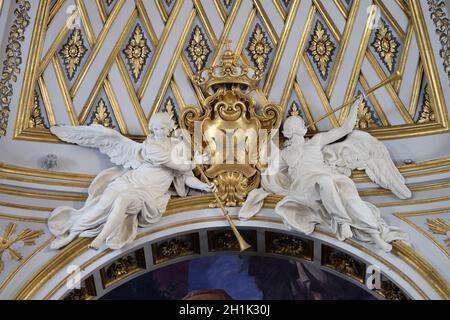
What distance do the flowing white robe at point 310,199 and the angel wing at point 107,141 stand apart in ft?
5.09

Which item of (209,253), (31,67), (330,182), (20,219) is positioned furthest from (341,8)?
(20,219)

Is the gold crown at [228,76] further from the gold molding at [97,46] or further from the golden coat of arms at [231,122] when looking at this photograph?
the gold molding at [97,46]

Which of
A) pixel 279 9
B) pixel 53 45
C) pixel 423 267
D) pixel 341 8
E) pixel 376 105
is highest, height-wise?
pixel 279 9

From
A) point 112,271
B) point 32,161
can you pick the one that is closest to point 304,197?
point 112,271

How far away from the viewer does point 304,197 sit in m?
13.6

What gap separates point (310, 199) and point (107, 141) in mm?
2724

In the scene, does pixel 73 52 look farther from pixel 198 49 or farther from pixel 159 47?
pixel 198 49

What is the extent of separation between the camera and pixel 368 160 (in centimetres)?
1409

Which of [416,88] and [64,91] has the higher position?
[64,91]

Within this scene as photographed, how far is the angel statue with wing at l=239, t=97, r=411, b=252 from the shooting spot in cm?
1337

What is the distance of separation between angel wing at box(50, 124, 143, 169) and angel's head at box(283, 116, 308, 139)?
1.86 m

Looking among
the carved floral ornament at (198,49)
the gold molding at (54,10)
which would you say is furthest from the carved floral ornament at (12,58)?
the carved floral ornament at (198,49)
